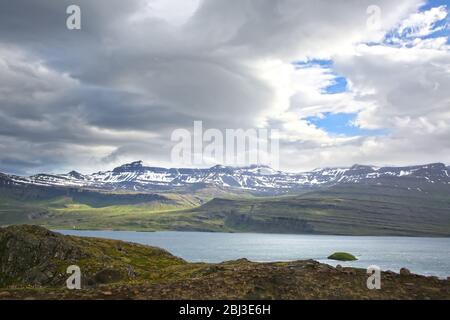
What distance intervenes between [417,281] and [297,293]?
9.18 meters

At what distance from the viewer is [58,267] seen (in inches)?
2484

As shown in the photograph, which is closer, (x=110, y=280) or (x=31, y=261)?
(x=110, y=280)

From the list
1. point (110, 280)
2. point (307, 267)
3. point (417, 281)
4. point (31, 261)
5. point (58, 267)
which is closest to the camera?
point (417, 281)

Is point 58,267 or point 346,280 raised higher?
point 346,280

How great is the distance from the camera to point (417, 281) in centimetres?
3086
